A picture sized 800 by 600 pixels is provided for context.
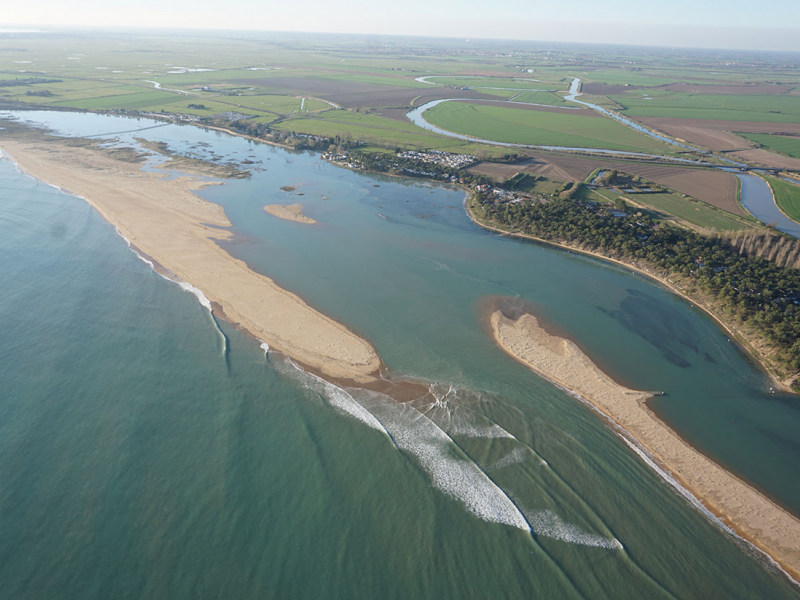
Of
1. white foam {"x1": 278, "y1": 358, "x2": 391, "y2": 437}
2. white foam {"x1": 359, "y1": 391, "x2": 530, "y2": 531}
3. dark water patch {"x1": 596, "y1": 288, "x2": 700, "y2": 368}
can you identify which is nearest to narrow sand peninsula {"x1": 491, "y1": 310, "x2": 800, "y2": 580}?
dark water patch {"x1": 596, "y1": 288, "x2": 700, "y2": 368}

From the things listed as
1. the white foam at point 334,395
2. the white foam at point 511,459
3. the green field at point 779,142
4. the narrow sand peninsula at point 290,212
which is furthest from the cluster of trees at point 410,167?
the green field at point 779,142

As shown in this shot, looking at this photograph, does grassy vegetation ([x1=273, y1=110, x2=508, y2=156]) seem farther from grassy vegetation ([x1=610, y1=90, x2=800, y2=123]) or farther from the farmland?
grassy vegetation ([x1=610, y1=90, x2=800, y2=123])

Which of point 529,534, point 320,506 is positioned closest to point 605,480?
point 529,534

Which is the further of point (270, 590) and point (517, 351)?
point (517, 351)

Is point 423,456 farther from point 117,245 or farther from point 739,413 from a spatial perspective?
point 117,245

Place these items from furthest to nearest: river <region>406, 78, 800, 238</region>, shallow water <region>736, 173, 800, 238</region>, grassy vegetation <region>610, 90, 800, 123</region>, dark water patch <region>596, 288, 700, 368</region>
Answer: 1. grassy vegetation <region>610, 90, 800, 123</region>
2. river <region>406, 78, 800, 238</region>
3. shallow water <region>736, 173, 800, 238</region>
4. dark water patch <region>596, 288, 700, 368</region>

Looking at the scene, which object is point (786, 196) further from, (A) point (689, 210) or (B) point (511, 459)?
(B) point (511, 459)
